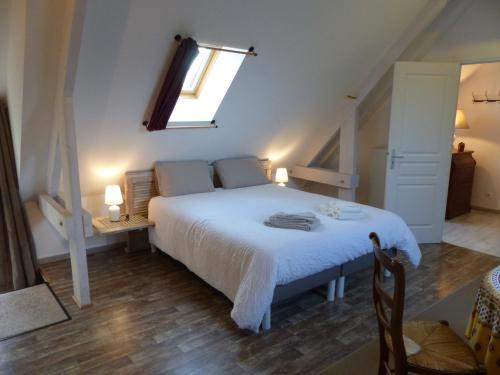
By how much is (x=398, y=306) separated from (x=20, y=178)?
3.12 meters

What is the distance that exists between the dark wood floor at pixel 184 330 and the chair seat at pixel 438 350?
2.12 ft

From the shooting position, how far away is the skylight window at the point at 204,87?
135 inches

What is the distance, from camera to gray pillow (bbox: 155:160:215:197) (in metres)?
3.70

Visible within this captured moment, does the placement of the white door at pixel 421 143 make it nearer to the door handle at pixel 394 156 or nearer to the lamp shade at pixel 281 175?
the door handle at pixel 394 156

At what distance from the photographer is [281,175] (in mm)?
4770

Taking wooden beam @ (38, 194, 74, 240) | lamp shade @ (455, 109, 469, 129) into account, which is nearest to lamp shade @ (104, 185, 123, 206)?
wooden beam @ (38, 194, 74, 240)

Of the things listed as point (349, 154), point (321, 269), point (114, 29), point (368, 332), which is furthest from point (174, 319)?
point (349, 154)

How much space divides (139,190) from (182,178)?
440mm

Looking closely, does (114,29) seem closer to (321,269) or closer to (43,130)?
(43,130)

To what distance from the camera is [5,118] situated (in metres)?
3.23

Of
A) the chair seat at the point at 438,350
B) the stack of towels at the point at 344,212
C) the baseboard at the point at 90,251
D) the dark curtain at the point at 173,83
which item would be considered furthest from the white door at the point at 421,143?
the baseboard at the point at 90,251

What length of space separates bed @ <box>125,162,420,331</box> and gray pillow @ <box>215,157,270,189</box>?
45 cm

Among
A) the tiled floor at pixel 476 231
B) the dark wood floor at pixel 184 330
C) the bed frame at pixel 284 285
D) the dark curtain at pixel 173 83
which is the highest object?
the dark curtain at pixel 173 83

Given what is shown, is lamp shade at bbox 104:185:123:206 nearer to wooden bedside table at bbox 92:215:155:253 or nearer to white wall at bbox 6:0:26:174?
wooden bedside table at bbox 92:215:155:253
